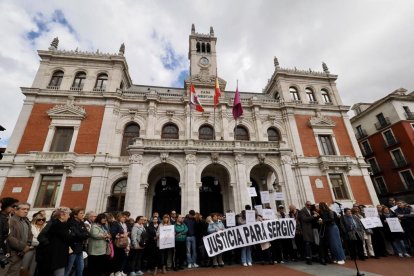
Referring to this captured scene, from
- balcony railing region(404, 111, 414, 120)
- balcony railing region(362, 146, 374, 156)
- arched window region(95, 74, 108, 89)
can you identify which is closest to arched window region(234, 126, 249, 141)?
arched window region(95, 74, 108, 89)

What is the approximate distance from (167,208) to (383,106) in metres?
28.7

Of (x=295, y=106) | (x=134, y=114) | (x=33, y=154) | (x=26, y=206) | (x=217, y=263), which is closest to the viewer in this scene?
(x=26, y=206)

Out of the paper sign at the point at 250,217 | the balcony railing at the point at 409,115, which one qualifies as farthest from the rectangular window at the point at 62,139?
the balcony railing at the point at 409,115

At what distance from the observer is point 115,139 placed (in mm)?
16844

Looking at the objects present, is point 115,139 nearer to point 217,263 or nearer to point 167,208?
point 167,208

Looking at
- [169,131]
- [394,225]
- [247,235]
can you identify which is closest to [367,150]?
[394,225]

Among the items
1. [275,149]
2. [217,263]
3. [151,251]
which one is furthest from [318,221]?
[275,149]

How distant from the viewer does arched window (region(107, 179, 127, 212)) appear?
1495 cm

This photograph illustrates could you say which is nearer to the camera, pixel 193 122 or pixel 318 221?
pixel 318 221

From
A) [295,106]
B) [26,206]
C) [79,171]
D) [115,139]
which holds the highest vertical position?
[295,106]

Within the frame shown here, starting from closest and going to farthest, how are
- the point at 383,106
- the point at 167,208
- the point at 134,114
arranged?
the point at 167,208, the point at 134,114, the point at 383,106

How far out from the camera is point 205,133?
18.7 meters

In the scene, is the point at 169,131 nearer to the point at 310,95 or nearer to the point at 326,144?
the point at 326,144

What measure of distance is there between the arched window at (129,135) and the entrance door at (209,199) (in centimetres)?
752
